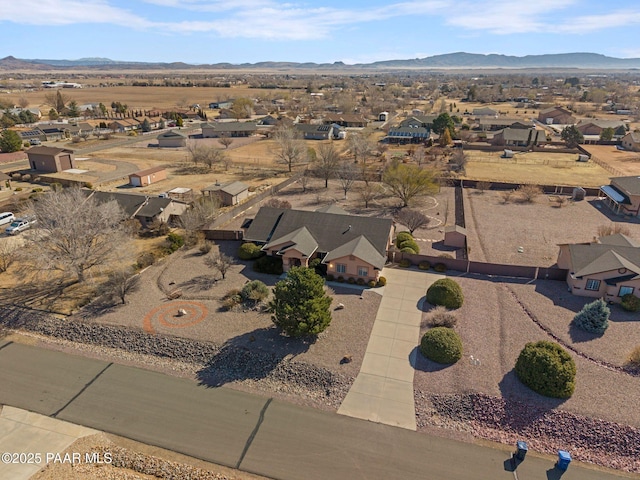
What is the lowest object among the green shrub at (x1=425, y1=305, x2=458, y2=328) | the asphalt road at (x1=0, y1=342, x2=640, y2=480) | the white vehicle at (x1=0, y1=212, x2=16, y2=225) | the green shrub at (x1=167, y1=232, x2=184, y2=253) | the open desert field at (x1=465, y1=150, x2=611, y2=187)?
the asphalt road at (x1=0, y1=342, x2=640, y2=480)

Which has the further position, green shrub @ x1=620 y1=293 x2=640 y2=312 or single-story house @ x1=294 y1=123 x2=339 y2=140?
single-story house @ x1=294 y1=123 x2=339 y2=140

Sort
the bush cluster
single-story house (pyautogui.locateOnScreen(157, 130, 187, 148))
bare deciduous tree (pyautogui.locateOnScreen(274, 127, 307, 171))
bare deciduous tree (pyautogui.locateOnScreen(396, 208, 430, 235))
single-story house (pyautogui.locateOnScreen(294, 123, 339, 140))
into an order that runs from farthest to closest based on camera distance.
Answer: single-story house (pyautogui.locateOnScreen(294, 123, 339, 140)), single-story house (pyautogui.locateOnScreen(157, 130, 187, 148)), bare deciduous tree (pyautogui.locateOnScreen(274, 127, 307, 171)), bare deciduous tree (pyautogui.locateOnScreen(396, 208, 430, 235)), the bush cluster

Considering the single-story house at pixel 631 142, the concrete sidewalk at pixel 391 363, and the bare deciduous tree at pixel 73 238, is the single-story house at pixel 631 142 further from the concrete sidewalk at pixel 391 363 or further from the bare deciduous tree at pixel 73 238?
the bare deciduous tree at pixel 73 238

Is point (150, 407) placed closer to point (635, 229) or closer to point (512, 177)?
point (635, 229)

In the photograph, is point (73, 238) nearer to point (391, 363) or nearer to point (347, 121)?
point (391, 363)

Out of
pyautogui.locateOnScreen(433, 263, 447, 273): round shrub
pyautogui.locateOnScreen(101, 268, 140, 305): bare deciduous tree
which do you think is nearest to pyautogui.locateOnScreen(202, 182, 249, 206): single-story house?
pyautogui.locateOnScreen(101, 268, 140, 305): bare deciduous tree

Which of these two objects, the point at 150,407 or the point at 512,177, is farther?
the point at 512,177

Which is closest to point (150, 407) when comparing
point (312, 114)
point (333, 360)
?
point (333, 360)

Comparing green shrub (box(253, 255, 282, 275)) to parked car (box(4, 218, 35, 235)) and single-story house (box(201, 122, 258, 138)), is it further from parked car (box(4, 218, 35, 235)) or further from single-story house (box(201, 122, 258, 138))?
single-story house (box(201, 122, 258, 138))
